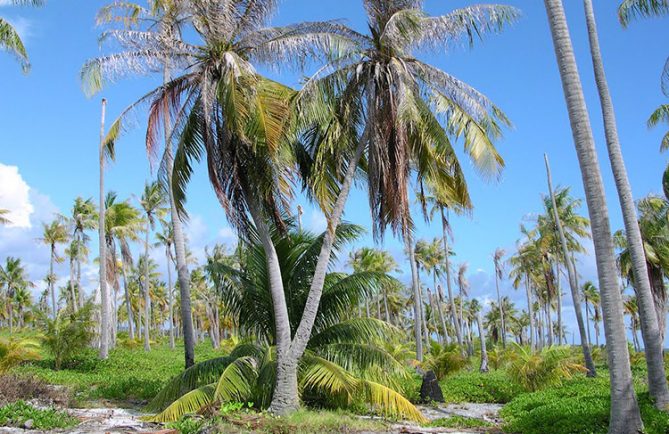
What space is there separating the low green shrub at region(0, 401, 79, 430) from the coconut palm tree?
1.81m

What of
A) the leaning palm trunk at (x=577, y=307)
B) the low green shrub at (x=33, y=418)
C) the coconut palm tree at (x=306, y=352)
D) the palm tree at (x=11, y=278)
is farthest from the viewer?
the palm tree at (x=11, y=278)

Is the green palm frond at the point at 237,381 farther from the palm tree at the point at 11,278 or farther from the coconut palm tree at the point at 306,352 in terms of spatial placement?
the palm tree at the point at 11,278

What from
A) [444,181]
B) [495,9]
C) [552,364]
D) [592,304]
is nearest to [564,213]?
[552,364]

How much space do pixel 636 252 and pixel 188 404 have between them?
9.78 metres

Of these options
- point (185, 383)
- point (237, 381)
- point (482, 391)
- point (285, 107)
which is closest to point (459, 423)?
point (237, 381)

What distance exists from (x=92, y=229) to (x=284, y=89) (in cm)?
2835

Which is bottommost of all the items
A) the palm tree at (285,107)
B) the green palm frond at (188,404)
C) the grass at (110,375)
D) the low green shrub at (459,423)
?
the low green shrub at (459,423)

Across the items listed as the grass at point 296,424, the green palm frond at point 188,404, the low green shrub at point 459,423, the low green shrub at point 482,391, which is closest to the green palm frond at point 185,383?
the green palm frond at point 188,404

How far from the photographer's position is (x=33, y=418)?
32.3 ft

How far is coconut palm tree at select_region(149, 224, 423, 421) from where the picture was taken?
12.1 m

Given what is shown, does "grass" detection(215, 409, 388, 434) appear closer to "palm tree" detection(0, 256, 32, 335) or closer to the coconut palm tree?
the coconut palm tree

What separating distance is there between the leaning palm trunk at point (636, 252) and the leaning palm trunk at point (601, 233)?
302cm

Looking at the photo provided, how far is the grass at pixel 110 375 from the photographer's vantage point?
16.7 m

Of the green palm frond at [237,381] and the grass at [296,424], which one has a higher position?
the green palm frond at [237,381]
